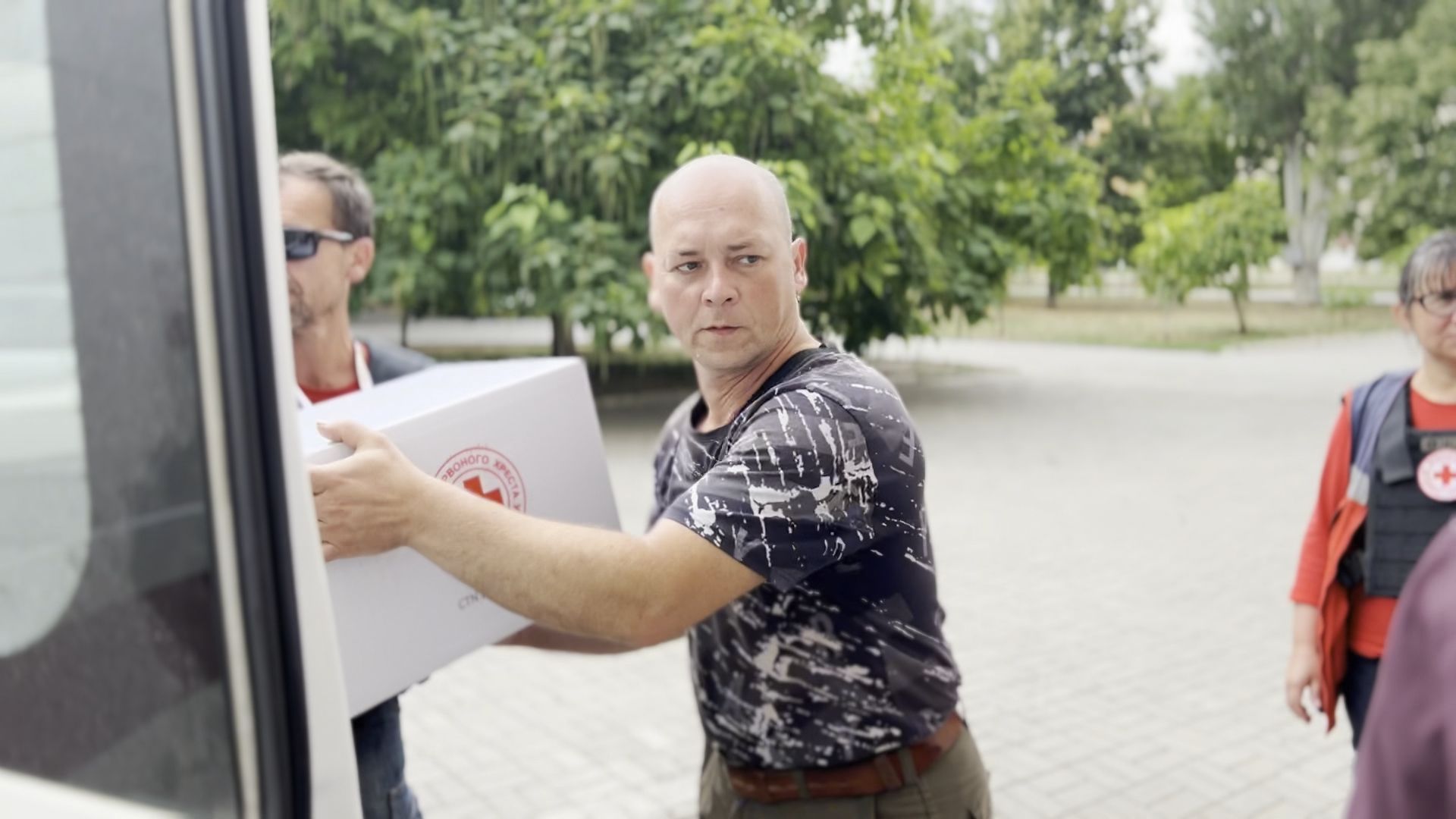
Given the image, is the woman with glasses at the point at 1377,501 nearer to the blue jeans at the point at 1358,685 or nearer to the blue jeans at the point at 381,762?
the blue jeans at the point at 1358,685

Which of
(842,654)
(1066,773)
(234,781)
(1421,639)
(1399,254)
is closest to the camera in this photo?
(1421,639)

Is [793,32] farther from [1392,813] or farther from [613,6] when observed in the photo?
Result: [1392,813]

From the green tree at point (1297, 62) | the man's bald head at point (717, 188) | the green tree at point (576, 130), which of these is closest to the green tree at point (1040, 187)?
the green tree at point (576, 130)

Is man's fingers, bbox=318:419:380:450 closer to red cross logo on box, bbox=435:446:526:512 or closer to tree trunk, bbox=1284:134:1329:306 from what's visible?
red cross logo on box, bbox=435:446:526:512

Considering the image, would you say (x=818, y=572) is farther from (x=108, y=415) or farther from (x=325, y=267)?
(x=325, y=267)

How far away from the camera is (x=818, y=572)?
1.75 metres

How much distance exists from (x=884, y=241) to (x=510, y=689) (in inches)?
334

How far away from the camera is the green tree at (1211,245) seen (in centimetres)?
2862

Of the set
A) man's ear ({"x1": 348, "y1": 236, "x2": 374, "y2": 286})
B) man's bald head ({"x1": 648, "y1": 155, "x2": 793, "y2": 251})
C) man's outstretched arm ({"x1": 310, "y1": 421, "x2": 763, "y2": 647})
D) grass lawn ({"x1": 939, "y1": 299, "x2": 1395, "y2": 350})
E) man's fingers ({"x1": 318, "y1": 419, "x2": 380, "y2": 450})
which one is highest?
man's bald head ({"x1": 648, "y1": 155, "x2": 793, "y2": 251})

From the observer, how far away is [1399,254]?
1403 inches

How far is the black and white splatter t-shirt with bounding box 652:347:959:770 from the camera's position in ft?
5.16

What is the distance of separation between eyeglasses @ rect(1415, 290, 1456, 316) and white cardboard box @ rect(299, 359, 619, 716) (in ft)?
6.20

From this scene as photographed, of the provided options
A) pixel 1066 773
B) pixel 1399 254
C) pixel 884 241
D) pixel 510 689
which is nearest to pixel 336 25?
pixel 884 241

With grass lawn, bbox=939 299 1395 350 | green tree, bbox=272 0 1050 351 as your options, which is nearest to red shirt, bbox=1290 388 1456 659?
green tree, bbox=272 0 1050 351
